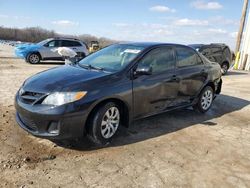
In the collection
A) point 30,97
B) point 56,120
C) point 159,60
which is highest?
point 159,60

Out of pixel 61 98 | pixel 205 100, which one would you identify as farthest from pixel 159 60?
pixel 61 98

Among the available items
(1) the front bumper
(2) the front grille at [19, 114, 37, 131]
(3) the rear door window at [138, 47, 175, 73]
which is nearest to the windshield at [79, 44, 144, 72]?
(3) the rear door window at [138, 47, 175, 73]

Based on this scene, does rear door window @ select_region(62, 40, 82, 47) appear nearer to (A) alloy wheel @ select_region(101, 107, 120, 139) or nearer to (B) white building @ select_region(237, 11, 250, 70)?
(B) white building @ select_region(237, 11, 250, 70)

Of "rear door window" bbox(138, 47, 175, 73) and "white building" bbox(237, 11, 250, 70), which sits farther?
"white building" bbox(237, 11, 250, 70)

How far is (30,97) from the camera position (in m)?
4.20

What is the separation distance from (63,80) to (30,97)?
0.54 m

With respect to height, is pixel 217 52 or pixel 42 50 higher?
pixel 217 52

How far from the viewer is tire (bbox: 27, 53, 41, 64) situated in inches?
639

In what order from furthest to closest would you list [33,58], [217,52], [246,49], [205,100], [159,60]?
[246,49] → [33,58] → [217,52] → [205,100] → [159,60]

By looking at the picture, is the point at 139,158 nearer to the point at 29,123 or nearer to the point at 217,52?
the point at 29,123

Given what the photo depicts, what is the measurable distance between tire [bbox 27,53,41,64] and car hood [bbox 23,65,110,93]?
12.1 m

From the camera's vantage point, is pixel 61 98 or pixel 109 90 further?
pixel 109 90

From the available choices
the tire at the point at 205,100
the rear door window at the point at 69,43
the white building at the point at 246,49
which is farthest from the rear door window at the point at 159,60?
the white building at the point at 246,49

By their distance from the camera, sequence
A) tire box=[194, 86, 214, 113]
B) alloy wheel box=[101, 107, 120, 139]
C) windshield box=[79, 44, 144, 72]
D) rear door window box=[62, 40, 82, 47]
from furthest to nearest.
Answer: rear door window box=[62, 40, 82, 47] → tire box=[194, 86, 214, 113] → windshield box=[79, 44, 144, 72] → alloy wheel box=[101, 107, 120, 139]
